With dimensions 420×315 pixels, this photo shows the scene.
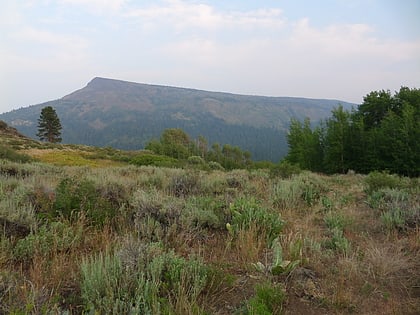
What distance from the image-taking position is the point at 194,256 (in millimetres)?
2965

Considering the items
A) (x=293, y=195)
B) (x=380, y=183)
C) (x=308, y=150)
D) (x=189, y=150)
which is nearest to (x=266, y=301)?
(x=293, y=195)

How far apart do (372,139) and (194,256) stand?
95.2 ft

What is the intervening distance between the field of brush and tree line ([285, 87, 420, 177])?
67.2ft

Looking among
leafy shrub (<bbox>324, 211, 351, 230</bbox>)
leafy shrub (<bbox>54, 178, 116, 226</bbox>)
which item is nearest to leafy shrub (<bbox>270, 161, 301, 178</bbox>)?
leafy shrub (<bbox>324, 211, 351, 230</bbox>)

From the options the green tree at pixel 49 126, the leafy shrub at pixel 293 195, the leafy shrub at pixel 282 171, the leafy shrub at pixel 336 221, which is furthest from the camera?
the green tree at pixel 49 126

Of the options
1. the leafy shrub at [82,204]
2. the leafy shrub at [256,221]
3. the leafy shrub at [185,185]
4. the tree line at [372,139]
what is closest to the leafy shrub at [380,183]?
the leafy shrub at [185,185]

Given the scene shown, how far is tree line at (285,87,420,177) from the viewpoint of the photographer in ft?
86.0

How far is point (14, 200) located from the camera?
13.7 feet

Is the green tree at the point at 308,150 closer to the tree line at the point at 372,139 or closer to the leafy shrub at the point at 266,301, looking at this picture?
the tree line at the point at 372,139

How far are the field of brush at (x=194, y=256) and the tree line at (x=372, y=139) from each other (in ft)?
67.2

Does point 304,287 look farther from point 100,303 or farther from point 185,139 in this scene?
point 185,139

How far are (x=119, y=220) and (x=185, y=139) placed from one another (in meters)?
68.1

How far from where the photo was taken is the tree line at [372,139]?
2622 cm

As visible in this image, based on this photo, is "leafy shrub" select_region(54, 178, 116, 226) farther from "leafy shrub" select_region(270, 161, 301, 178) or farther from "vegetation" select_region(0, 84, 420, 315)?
"leafy shrub" select_region(270, 161, 301, 178)
